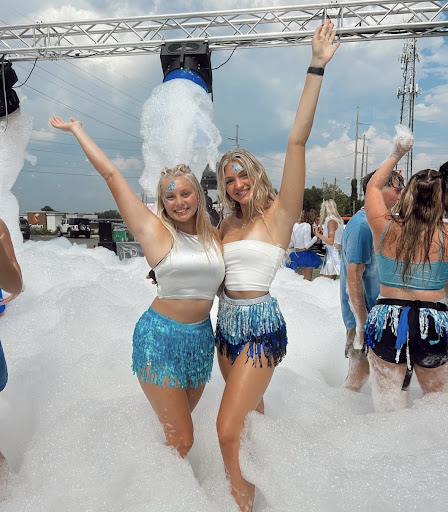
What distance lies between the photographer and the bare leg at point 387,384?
2447 millimetres

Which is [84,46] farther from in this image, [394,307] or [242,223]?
[394,307]

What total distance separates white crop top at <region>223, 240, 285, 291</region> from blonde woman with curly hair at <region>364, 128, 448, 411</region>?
610 millimetres

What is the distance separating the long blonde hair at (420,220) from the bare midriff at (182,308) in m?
0.99

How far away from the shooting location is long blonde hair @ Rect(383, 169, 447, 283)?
7.59ft

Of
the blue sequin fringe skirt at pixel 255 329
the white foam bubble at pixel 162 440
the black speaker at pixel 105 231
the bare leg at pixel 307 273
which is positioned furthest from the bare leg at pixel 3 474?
the black speaker at pixel 105 231

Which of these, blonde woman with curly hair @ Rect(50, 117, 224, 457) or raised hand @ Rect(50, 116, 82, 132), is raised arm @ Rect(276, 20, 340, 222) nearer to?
blonde woman with curly hair @ Rect(50, 117, 224, 457)

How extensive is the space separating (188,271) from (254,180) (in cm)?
54

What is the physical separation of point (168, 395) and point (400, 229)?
4.47ft

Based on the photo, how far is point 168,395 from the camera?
2203 millimetres

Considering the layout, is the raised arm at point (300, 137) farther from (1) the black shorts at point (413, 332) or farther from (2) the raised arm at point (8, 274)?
(2) the raised arm at point (8, 274)

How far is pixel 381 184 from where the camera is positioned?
2578 millimetres

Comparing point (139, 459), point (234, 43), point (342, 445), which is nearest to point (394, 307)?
point (342, 445)

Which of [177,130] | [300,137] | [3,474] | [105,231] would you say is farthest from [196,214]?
[105,231]

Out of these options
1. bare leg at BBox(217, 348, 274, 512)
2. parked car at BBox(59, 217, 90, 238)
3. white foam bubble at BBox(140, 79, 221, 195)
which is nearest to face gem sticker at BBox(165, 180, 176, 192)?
bare leg at BBox(217, 348, 274, 512)
